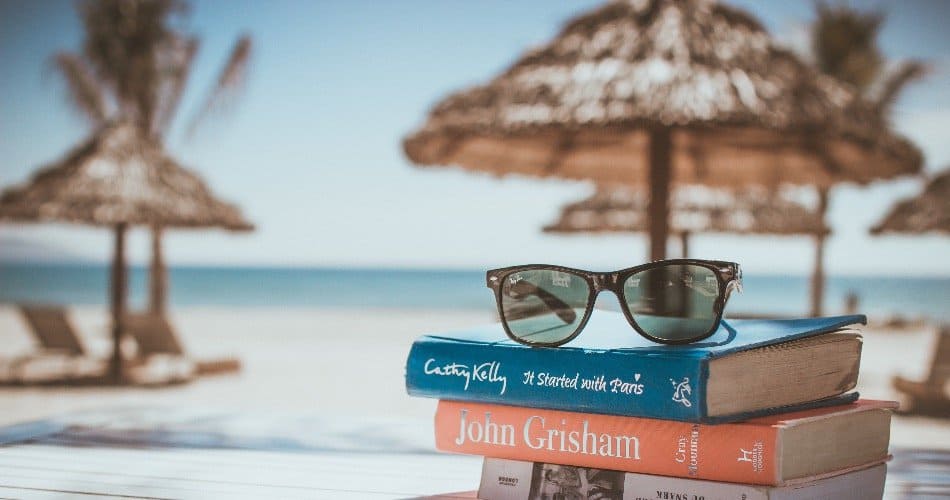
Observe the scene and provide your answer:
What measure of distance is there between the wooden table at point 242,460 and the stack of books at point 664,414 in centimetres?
22

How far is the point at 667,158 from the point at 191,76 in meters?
10.9

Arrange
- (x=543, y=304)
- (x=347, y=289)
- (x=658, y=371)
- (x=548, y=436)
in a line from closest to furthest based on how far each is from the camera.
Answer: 1. (x=658, y=371)
2. (x=548, y=436)
3. (x=543, y=304)
4. (x=347, y=289)

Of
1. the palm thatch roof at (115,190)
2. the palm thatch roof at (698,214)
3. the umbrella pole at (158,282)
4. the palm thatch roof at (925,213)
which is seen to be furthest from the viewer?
the umbrella pole at (158,282)

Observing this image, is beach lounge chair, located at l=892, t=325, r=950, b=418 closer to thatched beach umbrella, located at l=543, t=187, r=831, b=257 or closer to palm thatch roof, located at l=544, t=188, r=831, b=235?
thatched beach umbrella, located at l=543, t=187, r=831, b=257

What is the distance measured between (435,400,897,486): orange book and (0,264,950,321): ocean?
37.2 m

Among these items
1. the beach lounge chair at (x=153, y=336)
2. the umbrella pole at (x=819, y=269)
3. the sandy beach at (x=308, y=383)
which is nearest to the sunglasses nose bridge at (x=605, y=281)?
the sandy beach at (x=308, y=383)

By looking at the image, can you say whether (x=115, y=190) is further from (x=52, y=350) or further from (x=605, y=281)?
(x=605, y=281)

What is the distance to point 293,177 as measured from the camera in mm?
59375

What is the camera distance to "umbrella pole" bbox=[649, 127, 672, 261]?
3711mm

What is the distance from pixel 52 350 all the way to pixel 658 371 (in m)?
8.92

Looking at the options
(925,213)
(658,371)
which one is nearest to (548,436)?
(658,371)

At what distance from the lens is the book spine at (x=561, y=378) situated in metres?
1.03

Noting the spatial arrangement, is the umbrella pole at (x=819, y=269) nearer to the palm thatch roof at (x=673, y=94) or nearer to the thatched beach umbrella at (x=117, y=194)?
the thatched beach umbrella at (x=117, y=194)

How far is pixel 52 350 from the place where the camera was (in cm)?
865
